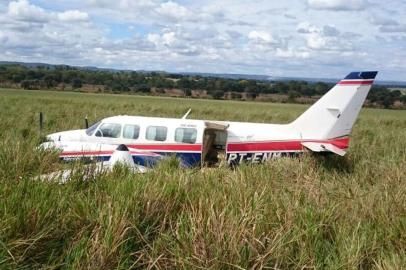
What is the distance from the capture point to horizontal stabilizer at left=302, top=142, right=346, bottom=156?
44.0 ft

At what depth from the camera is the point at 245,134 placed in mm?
14422

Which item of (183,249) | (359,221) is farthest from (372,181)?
(183,249)

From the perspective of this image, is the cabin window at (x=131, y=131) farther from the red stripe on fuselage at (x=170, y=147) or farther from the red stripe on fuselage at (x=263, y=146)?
the red stripe on fuselage at (x=263, y=146)

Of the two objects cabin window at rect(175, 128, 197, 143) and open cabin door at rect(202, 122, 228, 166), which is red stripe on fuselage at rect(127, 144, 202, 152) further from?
open cabin door at rect(202, 122, 228, 166)

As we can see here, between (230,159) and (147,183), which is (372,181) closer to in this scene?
(147,183)

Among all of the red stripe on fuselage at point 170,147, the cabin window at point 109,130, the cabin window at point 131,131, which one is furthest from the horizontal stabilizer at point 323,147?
the cabin window at point 109,130

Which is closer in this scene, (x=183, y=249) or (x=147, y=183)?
(x=183, y=249)

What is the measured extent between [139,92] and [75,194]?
93969 mm

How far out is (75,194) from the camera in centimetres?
511

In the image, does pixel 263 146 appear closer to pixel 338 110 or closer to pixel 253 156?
pixel 253 156

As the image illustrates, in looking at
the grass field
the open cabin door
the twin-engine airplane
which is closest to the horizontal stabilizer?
the twin-engine airplane

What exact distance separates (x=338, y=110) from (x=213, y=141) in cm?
389

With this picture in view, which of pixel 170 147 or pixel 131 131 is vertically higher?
pixel 131 131

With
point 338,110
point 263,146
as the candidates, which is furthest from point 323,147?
point 263,146
